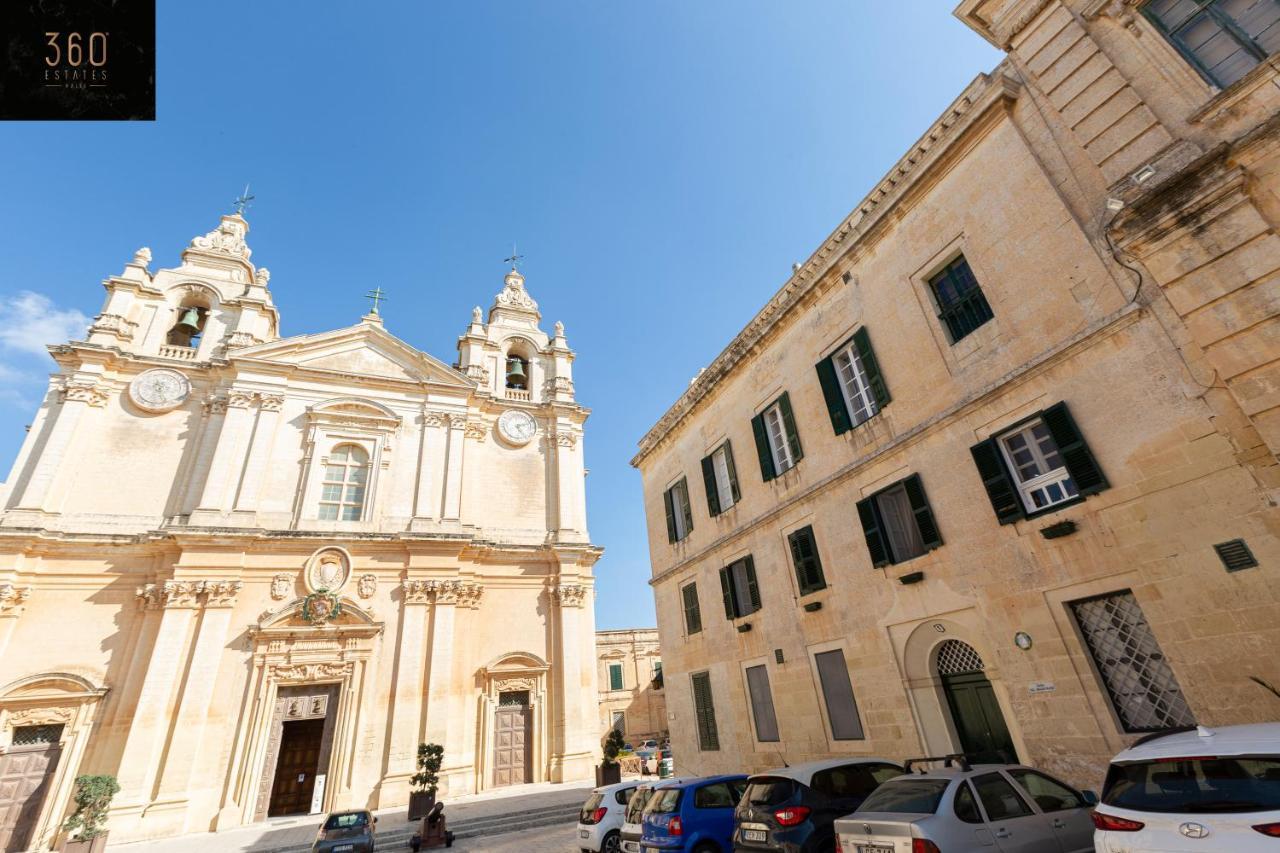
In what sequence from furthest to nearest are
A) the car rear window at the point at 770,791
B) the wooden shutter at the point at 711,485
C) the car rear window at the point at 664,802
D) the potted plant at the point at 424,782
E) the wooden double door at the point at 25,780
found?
the potted plant at the point at 424,782, the wooden double door at the point at 25,780, the wooden shutter at the point at 711,485, the car rear window at the point at 664,802, the car rear window at the point at 770,791

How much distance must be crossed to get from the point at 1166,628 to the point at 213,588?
23557 mm

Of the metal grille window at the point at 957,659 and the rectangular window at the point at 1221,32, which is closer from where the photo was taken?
the rectangular window at the point at 1221,32

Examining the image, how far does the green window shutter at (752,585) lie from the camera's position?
12.8 meters

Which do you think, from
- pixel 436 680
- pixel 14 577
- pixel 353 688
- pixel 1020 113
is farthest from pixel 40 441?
pixel 1020 113

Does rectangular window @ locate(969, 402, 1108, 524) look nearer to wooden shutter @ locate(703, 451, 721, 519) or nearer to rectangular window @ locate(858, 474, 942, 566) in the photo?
rectangular window @ locate(858, 474, 942, 566)

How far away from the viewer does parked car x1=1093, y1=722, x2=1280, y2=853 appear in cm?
327

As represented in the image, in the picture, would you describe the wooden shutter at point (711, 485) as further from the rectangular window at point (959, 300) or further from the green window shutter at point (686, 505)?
the rectangular window at point (959, 300)

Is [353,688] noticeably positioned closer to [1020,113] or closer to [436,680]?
[436,680]

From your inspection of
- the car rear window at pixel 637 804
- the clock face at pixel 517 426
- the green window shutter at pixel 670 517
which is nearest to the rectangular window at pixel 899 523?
the car rear window at pixel 637 804

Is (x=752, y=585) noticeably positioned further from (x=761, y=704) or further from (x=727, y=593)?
(x=761, y=704)

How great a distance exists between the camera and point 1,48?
11.9 ft

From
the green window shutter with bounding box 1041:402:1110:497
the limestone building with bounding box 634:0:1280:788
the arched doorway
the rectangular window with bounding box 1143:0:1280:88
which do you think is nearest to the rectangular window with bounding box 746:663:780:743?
the limestone building with bounding box 634:0:1280:788

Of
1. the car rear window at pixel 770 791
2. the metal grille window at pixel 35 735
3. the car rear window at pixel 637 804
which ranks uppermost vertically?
the metal grille window at pixel 35 735

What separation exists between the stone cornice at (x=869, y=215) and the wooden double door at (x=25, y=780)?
69.8 ft
